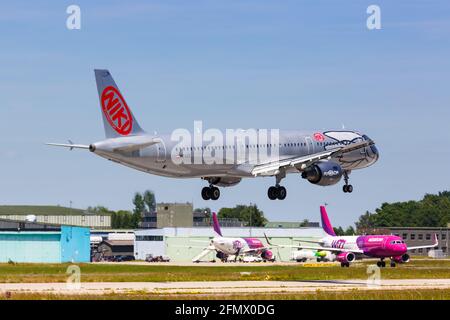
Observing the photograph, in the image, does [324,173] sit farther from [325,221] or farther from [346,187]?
[325,221]

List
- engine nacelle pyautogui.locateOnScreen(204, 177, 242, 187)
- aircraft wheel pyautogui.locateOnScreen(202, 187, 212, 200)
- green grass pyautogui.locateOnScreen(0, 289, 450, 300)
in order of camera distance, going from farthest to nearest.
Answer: engine nacelle pyautogui.locateOnScreen(204, 177, 242, 187) → aircraft wheel pyautogui.locateOnScreen(202, 187, 212, 200) → green grass pyautogui.locateOnScreen(0, 289, 450, 300)

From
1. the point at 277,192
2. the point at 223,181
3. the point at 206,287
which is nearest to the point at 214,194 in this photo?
the point at 223,181

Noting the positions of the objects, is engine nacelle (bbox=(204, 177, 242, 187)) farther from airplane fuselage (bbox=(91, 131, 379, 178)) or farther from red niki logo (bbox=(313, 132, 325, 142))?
red niki logo (bbox=(313, 132, 325, 142))

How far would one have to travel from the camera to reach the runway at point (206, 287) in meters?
69.5

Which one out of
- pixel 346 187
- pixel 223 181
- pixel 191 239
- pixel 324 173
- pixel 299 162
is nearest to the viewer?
pixel 324 173

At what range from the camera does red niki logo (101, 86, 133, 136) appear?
278 ft

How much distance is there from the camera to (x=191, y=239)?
187m

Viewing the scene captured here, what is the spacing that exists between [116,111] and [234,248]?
296 ft

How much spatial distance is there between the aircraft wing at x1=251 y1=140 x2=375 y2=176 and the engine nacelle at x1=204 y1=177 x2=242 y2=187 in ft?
7.21

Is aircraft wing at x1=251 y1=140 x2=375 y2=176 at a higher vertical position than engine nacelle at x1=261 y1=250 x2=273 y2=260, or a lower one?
higher

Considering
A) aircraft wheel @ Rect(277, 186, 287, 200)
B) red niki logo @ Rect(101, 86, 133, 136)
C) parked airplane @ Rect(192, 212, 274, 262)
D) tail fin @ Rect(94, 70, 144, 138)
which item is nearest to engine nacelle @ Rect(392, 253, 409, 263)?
parked airplane @ Rect(192, 212, 274, 262)

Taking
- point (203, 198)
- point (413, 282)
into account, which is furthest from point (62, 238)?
point (413, 282)

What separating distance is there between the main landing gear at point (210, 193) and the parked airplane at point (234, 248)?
76886 mm
